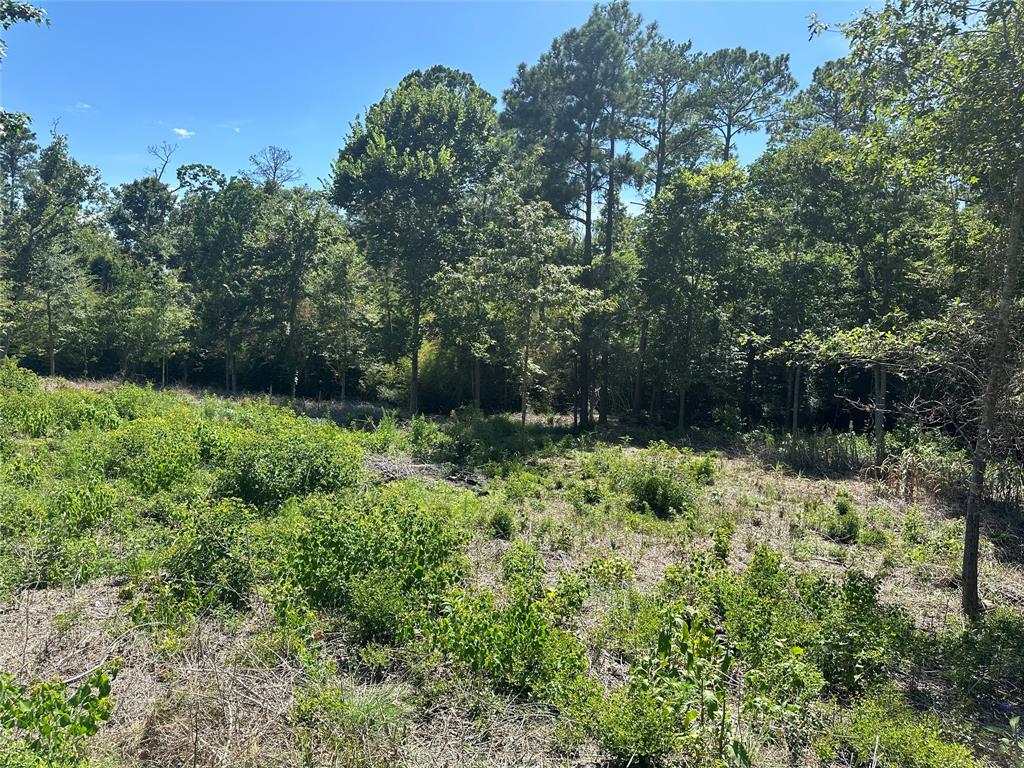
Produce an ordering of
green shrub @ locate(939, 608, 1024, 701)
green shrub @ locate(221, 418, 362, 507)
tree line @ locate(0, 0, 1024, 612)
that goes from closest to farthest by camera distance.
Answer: green shrub @ locate(939, 608, 1024, 701)
green shrub @ locate(221, 418, 362, 507)
tree line @ locate(0, 0, 1024, 612)

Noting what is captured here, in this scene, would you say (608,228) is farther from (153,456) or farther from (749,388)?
(153,456)

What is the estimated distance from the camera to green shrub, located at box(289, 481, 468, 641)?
4602 mm

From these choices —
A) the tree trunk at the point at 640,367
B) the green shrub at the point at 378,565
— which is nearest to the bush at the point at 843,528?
the green shrub at the point at 378,565

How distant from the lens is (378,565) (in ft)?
16.9

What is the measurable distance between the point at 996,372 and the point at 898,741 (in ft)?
11.9

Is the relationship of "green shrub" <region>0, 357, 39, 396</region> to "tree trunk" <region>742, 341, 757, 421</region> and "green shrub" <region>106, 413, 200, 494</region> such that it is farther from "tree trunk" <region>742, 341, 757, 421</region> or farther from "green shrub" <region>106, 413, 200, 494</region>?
"tree trunk" <region>742, 341, 757, 421</region>

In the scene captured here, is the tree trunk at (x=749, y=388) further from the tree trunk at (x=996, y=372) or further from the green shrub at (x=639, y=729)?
the green shrub at (x=639, y=729)

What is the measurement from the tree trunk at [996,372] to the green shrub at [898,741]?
2.48m

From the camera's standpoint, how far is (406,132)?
65.8 ft

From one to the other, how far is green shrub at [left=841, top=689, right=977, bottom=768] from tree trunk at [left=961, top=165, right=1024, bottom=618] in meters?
2.48

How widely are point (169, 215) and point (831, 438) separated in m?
44.4

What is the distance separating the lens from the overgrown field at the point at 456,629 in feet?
11.2

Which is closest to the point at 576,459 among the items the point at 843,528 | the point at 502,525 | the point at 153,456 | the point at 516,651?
the point at 502,525

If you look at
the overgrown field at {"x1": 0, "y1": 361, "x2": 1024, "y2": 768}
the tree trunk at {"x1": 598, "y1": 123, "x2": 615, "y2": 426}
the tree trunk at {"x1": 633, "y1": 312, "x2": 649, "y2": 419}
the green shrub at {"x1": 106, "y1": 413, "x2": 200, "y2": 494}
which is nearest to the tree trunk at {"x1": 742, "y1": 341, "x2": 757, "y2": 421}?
the tree trunk at {"x1": 633, "y1": 312, "x2": 649, "y2": 419}
